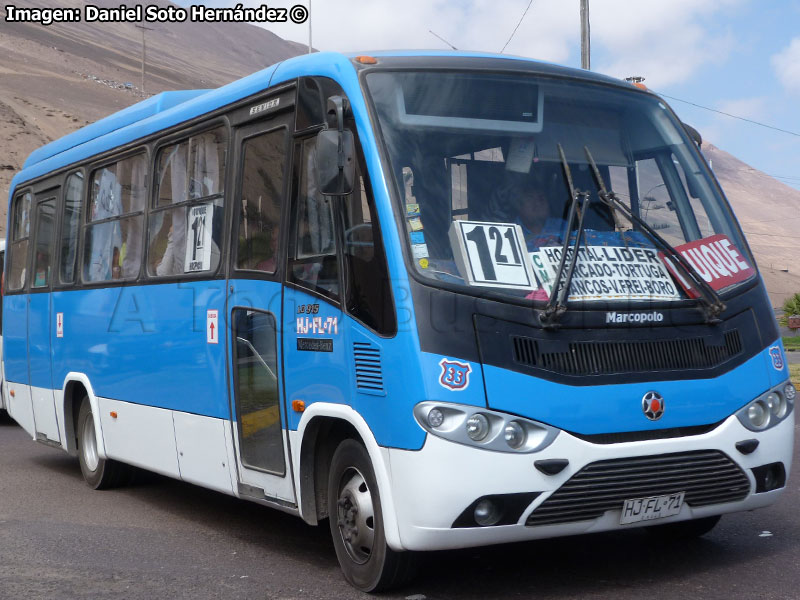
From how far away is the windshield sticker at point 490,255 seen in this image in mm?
5566

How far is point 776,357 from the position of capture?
6.15m

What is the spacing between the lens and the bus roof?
21.0 feet

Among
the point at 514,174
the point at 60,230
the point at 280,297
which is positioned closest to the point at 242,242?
the point at 280,297

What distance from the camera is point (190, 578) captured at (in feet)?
21.1

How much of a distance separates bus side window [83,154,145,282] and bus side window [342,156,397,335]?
346 centimetres

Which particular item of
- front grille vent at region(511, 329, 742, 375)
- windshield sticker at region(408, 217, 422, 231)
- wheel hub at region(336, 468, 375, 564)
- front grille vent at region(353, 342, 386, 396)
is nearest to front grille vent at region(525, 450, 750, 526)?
front grille vent at region(511, 329, 742, 375)

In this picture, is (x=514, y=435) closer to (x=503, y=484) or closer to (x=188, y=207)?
(x=503, y=484)

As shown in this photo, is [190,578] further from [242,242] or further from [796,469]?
[796,469]

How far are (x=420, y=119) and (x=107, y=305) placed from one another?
176 inches

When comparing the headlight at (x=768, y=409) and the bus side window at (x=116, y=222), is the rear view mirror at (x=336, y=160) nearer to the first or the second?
the headlight at (x=768, y=409)

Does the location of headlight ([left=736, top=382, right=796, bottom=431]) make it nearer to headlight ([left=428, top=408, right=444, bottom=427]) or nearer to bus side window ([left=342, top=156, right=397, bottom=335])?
headlight ([left=428, top=408, right=444, bottom=427])

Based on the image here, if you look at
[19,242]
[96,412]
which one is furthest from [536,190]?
[19,242]

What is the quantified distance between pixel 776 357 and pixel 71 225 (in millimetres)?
6880

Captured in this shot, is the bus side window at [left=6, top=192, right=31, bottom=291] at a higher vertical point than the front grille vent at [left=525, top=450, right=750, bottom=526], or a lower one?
higher
